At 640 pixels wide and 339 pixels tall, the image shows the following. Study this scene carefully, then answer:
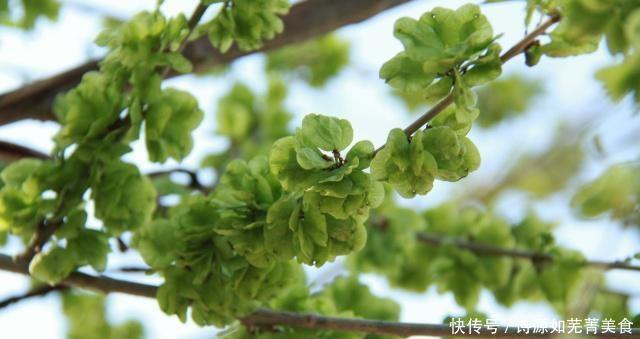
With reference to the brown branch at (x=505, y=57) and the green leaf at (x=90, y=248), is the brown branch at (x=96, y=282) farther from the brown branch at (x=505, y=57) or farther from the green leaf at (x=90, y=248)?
the brown branch at (x=505, y=57)

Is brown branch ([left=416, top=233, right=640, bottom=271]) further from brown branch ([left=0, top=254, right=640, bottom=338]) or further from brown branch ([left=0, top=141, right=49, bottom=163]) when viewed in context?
brown branch ([left=0, top=141, right=49, bottom=163])

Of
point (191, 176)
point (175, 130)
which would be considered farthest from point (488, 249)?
point (175, 130)

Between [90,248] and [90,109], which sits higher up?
[90,109]

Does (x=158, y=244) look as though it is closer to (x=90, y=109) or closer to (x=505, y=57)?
(x=90, y=109)

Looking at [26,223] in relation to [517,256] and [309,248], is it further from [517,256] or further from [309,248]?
[517,256]

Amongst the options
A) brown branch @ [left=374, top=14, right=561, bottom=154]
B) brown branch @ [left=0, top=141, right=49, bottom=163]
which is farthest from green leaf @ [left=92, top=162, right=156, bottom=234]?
brown branch @ [left=374, top=14, right=561, bottom=154]

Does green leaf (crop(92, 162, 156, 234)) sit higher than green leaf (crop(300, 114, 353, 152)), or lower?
lower

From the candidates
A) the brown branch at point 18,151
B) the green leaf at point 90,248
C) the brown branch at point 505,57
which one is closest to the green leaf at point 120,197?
the green leaf at point 90,248
